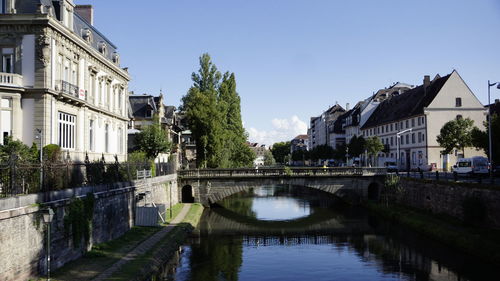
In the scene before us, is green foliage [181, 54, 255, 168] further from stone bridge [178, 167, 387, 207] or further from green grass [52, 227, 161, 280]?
green grass [52, 227, 161, 280]

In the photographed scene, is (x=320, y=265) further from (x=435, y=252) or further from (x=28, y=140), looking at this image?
(x=28, y=140)

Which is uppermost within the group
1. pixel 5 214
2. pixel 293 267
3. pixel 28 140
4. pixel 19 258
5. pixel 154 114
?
pixel 154 114

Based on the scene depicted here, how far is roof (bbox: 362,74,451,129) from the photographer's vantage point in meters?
73.2

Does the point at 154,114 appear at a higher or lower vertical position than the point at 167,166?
higher

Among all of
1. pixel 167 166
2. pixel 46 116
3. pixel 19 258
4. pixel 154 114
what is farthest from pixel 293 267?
pixel 154 114

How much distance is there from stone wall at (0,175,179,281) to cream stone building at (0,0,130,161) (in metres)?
6.61

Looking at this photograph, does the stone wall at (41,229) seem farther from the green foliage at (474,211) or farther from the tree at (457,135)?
the tree at (457,135)

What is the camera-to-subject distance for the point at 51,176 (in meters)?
21.8

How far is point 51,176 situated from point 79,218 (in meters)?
3.15

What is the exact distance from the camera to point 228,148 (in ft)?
230

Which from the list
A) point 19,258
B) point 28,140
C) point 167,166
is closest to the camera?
point 19,258

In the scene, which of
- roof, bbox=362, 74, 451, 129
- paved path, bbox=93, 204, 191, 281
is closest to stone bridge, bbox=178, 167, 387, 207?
paved path, bbox=93, 204, 191, 281

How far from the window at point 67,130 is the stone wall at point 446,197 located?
32.0 meters

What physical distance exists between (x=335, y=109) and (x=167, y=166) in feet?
338
